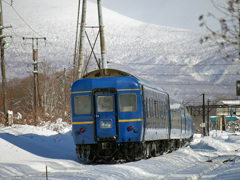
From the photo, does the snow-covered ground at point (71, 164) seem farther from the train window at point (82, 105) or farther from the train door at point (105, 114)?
the train window at point (82, 105)

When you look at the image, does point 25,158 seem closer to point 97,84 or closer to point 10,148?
point 10,148

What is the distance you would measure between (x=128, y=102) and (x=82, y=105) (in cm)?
156

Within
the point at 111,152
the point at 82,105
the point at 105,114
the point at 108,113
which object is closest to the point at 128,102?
the point at 108,113

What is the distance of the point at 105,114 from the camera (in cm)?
1769

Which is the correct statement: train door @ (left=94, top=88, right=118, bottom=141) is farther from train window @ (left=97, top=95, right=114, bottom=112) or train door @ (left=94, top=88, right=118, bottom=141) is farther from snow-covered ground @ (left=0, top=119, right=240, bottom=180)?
snow-covered ground @ (left=0, top=119, right=240, bottom=180)

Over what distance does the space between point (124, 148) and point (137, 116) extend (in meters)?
1.21

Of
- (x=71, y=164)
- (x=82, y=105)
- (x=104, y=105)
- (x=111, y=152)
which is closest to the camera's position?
(x=71, y=164)

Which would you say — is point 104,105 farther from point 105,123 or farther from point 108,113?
point 105,123

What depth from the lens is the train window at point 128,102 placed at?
17.8 meters

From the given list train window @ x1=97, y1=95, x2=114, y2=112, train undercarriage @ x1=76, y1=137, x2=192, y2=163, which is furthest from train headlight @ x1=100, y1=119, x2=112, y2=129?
train undercarriage @ x1=76, y1=137, x2=192, y2=163

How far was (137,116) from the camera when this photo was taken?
17734 millimetres

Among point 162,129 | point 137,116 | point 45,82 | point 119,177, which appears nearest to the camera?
point 119,177

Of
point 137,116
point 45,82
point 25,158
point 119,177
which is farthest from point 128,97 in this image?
point 45,82

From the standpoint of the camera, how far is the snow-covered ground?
1289cm
